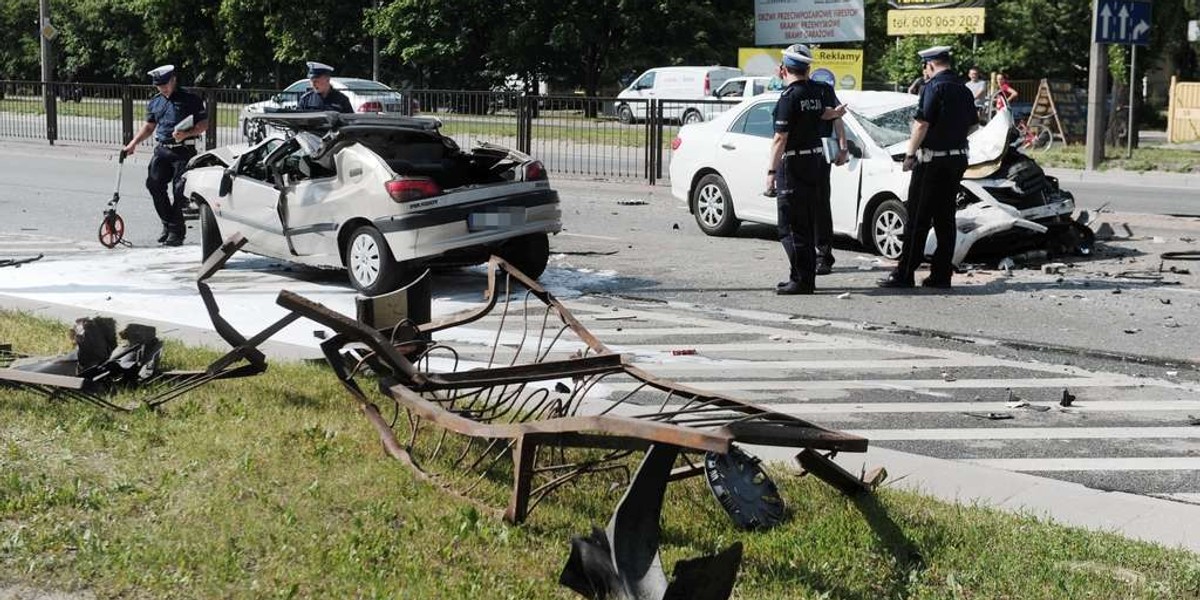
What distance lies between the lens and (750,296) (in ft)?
39.0

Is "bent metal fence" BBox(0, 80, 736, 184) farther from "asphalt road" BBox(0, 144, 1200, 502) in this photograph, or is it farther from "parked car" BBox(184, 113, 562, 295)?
"parked car" BBox(184, 113, 562, 295)

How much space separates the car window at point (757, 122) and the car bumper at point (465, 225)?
3.80 meters

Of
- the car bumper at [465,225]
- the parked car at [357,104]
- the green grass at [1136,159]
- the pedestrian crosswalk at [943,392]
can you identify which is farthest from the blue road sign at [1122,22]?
the pedestrian crosswalk at [943,392]

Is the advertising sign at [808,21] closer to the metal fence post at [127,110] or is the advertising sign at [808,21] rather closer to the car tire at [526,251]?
the metal fence post at [127,110]

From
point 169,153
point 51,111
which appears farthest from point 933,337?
point 51,111

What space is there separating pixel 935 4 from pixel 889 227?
25340mm

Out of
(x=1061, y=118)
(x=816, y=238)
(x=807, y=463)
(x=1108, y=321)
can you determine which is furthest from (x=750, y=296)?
(x=1061, y=118)

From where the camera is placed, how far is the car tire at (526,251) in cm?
1226

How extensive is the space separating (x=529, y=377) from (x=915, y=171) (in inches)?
259

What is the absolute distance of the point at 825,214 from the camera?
487 inches

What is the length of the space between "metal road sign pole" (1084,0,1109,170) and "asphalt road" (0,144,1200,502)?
868cm

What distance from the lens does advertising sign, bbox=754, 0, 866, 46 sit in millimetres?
42344

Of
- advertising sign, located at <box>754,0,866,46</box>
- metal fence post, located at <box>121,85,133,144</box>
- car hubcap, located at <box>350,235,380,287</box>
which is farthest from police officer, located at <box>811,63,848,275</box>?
advertising sign, located at <box>754,0,866,46</box>

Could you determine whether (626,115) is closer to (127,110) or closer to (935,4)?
(127,110)
